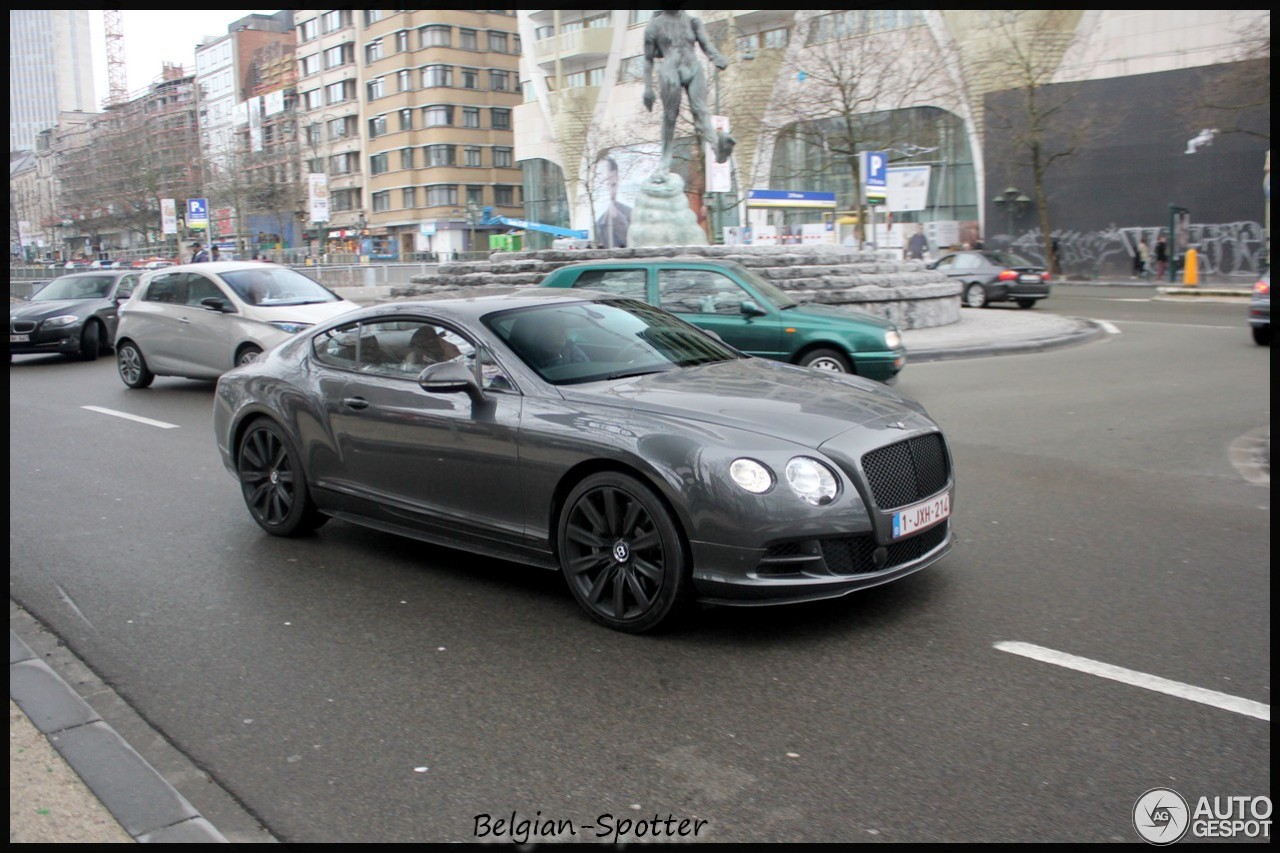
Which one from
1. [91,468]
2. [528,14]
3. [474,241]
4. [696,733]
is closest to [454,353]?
[696,733]

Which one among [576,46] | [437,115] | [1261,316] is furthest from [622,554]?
[437,115]

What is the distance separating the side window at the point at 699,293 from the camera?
12.8 metres

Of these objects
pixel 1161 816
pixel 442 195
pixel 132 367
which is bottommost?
pixel 1161 816

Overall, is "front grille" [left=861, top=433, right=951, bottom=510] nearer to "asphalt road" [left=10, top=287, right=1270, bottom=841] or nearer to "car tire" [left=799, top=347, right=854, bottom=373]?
"asphalt road" [left=10, top=287, right=1270, bottom=841]

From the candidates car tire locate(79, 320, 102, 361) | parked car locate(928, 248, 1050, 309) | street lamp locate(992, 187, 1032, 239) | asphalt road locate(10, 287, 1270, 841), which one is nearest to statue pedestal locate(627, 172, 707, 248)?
parked car locate(928, 248, 1050, 309)

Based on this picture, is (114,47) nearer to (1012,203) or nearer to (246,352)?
(1012,203)

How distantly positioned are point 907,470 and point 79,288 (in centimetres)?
1940

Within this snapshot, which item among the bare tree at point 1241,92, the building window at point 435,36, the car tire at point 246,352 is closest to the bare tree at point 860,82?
the bare tree at point 1241,92

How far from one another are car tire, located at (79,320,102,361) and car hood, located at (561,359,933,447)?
16.5 meters

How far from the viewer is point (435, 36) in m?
90.9

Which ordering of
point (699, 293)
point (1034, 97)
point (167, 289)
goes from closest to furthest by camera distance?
point (699, 293) → point (167, 289) → point (1034, 97)

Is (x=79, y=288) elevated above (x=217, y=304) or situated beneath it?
elevated above

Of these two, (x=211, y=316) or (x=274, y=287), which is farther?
(x=274, y=287)

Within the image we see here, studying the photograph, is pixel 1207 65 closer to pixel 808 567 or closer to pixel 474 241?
pixel 808 567
